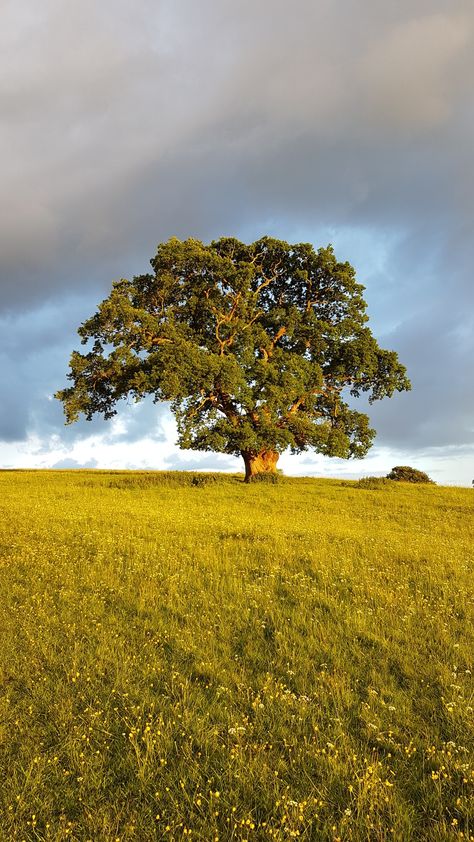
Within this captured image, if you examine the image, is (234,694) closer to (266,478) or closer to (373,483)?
(266,478)

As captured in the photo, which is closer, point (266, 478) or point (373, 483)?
point (266, 478)

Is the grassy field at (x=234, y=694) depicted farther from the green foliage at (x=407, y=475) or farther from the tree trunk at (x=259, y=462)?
the green foliage at (x=407, y=475)

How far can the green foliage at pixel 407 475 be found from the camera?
48938mm

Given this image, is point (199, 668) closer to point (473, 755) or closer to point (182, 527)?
point (473, 755)

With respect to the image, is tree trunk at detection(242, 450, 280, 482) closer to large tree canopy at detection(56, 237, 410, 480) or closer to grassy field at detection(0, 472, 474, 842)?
large tree canopy at detection(56, 237, 410, 480)

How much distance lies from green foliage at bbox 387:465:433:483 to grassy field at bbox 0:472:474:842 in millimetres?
35752

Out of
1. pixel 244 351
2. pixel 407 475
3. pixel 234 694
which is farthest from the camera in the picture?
pixel 407 475

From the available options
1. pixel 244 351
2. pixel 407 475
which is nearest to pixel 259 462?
pixel 244 351

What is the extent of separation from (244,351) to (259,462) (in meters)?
10.2

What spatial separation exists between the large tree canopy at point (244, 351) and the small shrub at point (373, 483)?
325 cm

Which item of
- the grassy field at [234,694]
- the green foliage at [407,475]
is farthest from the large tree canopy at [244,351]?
the grassy field at [234,694]

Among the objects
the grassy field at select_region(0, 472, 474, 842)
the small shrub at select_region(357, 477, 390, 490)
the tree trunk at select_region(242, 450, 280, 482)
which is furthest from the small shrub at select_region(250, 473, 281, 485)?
the grassy field at select_region(0, 472, 474, 842)

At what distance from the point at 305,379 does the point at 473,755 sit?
3360 centimetres

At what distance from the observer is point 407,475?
49.5 m
